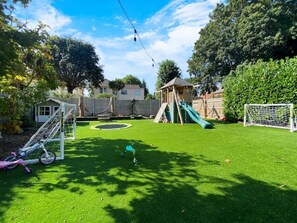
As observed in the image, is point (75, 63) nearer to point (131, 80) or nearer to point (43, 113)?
point (43, 113)

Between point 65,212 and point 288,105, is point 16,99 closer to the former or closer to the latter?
point 65,212

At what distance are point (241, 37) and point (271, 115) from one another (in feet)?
44.2

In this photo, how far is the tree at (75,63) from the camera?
30734 mm

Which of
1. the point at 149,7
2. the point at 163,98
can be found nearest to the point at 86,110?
the point at 163,98

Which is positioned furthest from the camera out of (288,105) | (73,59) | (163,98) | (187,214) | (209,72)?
(73,59)

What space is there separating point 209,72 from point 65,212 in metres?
25.3

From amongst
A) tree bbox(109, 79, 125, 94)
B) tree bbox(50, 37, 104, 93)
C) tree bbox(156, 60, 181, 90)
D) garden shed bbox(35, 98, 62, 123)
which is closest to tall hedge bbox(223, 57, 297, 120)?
garden shed bbox(35, 98, 62, 123)

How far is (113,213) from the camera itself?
2619mm

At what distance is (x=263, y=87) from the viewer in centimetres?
1109

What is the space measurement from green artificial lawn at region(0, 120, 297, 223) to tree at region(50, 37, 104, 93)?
28544 mm

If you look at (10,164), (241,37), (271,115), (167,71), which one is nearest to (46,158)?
(10,164)

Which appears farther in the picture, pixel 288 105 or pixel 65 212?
pixel 288 105

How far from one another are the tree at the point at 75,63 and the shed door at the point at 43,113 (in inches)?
657

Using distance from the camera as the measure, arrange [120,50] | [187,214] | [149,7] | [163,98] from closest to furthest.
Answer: [187,214] → [149,7] → [120,50] → [163,98]
